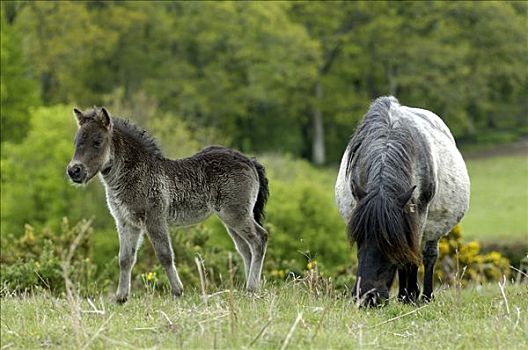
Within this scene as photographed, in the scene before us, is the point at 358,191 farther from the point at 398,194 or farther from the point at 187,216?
the point at 187,216

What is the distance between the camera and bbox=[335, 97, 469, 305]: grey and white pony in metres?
7.98

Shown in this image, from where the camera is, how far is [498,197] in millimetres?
46906

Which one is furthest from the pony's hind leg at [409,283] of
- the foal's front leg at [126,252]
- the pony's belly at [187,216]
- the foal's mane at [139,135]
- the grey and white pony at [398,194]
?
the foal's mane at [139,135]

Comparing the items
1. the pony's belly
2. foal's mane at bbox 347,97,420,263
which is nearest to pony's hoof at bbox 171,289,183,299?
the pony's belly

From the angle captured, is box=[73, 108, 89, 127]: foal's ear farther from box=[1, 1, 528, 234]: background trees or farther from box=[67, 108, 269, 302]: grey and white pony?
box=[1, 1, 528, 234]: background trees

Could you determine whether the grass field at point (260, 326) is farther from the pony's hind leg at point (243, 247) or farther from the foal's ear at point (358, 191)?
the pony's hind leg at point (243, 247)

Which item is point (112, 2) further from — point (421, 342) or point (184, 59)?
point (421, 342)

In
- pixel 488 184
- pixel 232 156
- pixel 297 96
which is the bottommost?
pixel 488 184

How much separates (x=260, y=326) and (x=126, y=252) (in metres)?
3.13

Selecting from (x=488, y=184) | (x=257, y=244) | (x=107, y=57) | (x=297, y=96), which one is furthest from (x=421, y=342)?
(x=297, y=96)

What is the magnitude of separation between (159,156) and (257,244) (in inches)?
55.6

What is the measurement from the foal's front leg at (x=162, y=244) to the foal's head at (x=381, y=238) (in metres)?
2.05

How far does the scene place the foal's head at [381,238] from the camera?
7.92 metres

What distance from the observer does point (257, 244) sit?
988cm
